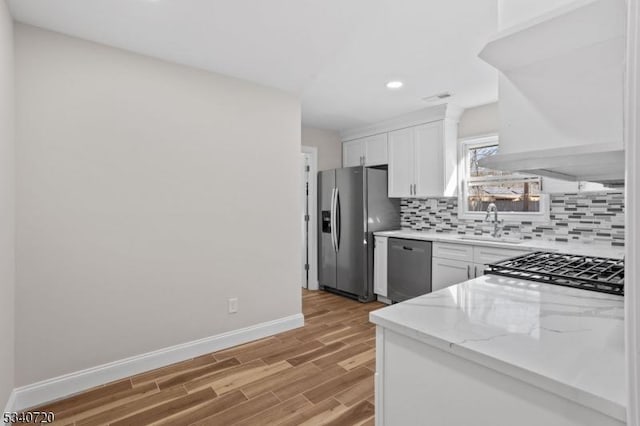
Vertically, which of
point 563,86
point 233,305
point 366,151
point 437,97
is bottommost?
point 233,305

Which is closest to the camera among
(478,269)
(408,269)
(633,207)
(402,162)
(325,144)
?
Answer: (633,207)

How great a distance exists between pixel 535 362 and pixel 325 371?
1.92 meters

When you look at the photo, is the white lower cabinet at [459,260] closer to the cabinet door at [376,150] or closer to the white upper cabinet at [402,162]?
the white upper cabinet at [402,162]

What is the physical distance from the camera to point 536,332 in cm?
94

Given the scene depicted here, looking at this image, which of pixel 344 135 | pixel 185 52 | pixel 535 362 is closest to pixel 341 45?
pixel 185 52

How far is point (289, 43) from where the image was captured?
2.30 meters

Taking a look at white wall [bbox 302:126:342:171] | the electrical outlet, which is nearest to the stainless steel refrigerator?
white wall [bbox 302:126:342:171]

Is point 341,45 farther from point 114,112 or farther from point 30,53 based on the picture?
point 30,53

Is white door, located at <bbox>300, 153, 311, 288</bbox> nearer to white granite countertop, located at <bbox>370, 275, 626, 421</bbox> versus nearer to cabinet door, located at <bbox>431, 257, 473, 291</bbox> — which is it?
cabinet door, located at <bbox>431, 257, 473, 291</bbox>

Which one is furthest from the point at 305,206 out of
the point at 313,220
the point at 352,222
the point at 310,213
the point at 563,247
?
the point at 563,247

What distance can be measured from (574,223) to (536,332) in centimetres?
281

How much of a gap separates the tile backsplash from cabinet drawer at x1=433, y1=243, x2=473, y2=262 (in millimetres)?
672

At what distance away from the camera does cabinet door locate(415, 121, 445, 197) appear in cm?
385

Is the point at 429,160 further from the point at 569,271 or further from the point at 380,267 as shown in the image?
the point at 569,271
